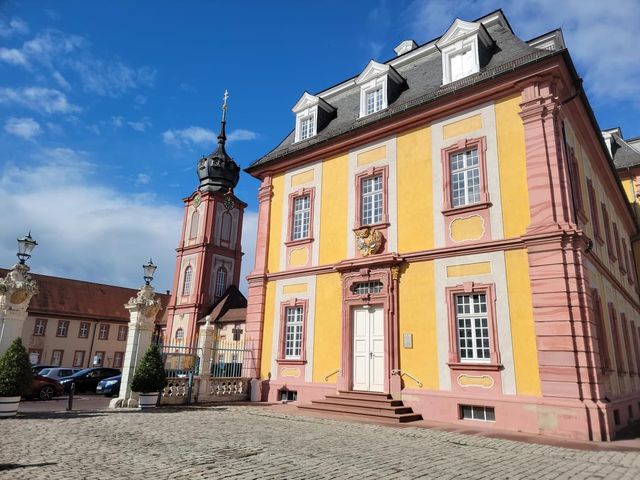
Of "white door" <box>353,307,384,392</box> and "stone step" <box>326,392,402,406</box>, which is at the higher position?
"white door" <box>353,307,384,392</box>

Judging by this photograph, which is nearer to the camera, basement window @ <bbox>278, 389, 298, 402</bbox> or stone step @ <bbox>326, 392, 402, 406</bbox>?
stone step @ <bbox>326, 392, 402, 406</bbox>

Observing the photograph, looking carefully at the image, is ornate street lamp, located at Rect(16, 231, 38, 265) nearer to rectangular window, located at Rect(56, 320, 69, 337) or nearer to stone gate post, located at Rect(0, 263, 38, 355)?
stone gate post, located at Rect(0, 263, 38, 355)

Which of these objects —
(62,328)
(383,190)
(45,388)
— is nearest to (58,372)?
(45,388)

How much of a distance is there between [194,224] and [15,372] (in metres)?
34.2

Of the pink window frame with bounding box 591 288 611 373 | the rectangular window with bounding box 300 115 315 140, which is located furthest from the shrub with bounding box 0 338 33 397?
the pink window frame with bounding box 591 288 611 373

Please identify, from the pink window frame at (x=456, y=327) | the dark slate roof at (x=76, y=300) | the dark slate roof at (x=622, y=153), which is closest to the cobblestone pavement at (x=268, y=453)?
the pink window frame at (x=456, y=327)

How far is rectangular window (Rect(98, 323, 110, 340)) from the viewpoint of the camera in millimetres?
50966

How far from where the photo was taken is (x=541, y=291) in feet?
37.9

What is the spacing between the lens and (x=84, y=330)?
164 ft

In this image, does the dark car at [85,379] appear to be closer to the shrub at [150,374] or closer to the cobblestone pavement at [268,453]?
the shrub at [150,374]

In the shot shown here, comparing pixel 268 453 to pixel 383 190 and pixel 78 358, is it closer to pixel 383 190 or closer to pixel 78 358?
pixel 383 190

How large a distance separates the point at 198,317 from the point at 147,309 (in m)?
27.7

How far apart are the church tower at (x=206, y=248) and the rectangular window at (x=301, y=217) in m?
26.0

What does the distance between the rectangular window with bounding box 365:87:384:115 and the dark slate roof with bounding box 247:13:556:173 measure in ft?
1.58
